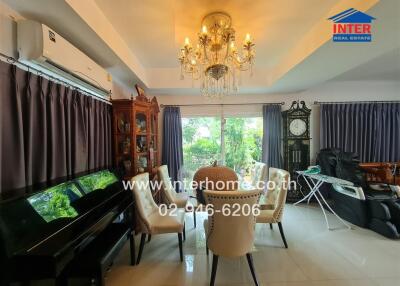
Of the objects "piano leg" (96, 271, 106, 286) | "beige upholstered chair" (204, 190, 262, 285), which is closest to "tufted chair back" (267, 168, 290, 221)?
"beige upholstered chair" (204, 190, 262, 285)

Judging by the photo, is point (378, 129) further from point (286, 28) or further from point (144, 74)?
point (144, 74)

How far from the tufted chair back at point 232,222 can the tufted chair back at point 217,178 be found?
2.01ft

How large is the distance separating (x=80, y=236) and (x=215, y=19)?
2.22m

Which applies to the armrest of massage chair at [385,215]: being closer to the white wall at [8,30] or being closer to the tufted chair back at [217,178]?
the tufted chair back at [217,178]

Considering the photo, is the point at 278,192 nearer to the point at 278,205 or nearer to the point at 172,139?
the point at 278,205

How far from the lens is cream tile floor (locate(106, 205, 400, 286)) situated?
6.34ft

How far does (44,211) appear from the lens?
139cm

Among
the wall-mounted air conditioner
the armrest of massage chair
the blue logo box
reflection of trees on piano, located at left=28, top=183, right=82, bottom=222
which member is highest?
the blue logo box

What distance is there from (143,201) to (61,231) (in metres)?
0.99

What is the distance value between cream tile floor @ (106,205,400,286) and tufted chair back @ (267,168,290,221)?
0.49 meters

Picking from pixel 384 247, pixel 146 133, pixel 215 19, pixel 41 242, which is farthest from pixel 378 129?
pixel 41 242

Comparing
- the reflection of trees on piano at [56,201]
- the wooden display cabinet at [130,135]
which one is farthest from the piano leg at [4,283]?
the wooden display cabinet at [130,135]

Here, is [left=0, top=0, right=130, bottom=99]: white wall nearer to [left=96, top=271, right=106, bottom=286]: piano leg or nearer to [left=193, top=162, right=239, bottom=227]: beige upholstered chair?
[left=96, top=271, right=106, bottom=286]: piano leg

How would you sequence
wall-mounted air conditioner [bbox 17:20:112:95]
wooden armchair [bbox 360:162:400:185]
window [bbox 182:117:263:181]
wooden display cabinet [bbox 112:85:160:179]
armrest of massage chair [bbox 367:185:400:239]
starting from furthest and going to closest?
window [bbox 182:117:263:181], wooden armchair [bbox 360:162:400:185], wooden display cabinet [bbox 112:85:160:179], armrest of massage chair [bbox 367:185:400:239], wall-mounted air conditioner [bbox 17:20:112:95]
